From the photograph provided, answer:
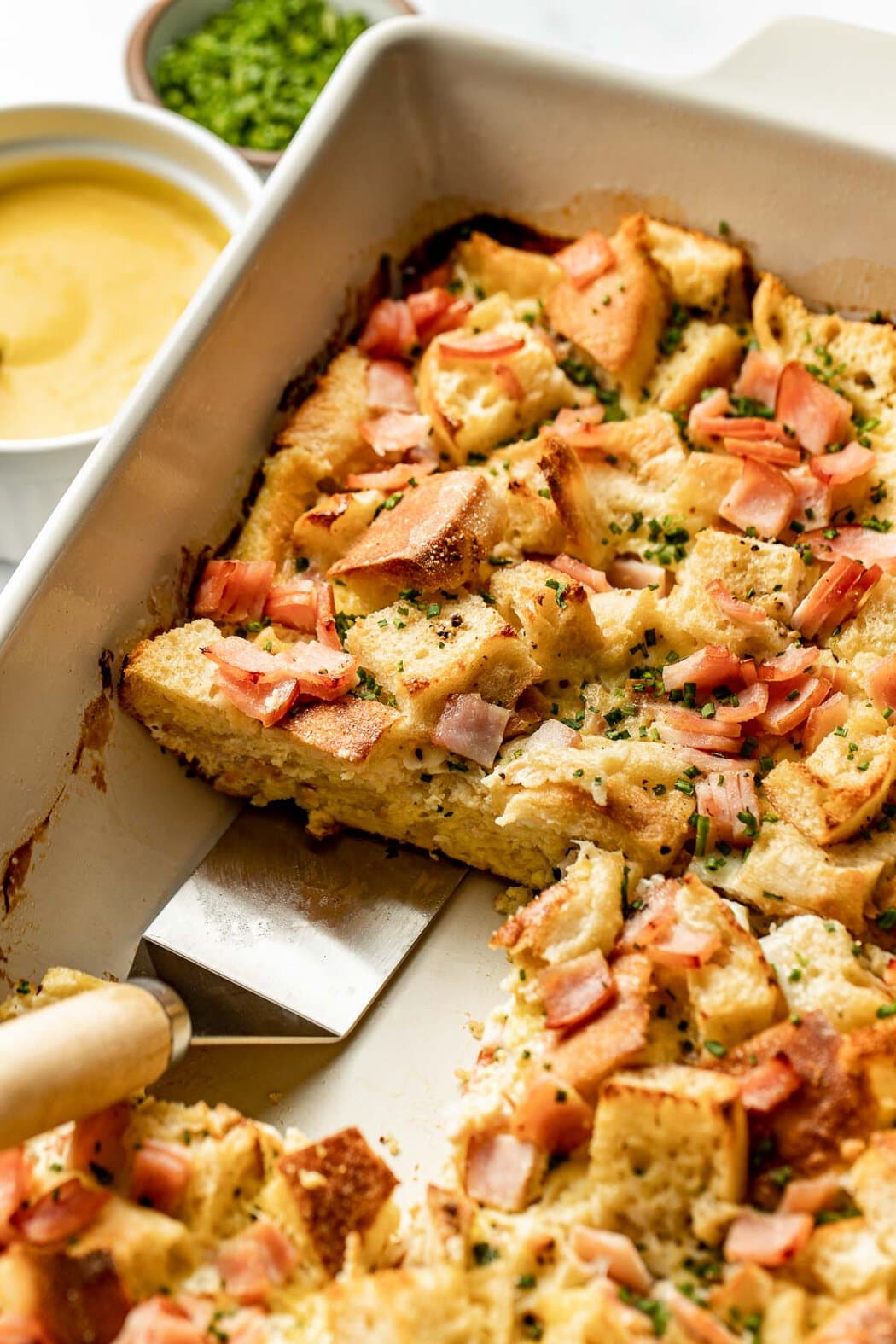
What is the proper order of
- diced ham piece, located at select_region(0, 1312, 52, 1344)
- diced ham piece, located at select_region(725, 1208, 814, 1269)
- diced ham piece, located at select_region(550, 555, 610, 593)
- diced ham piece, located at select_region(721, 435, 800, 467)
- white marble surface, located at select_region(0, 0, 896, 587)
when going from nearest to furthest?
diced ham piece, located at select_region(0, 1312, 52, 1344), diced ham piece, located at select_region(725, 1208, 814, 1269), diced ham piece, located at select_region(550, 555, 610, 593), diced ham piece, located at select_region(721, 435, 800, 467), white marble surface, located at select_region(0, 0, 896, 587)

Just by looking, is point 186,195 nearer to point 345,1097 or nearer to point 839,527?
point 839,527

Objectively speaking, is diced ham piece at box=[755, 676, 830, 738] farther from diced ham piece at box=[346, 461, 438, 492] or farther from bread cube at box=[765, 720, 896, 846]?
diced ham piece at box=[346, 461, 438, 492]

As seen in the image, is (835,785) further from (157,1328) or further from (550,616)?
(157,1328)

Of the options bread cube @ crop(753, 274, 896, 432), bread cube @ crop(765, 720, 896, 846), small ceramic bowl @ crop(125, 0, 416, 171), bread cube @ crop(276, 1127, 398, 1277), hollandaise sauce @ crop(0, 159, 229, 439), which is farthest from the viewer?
small ceramic bowl @ crop(125, 0, 416, 171)

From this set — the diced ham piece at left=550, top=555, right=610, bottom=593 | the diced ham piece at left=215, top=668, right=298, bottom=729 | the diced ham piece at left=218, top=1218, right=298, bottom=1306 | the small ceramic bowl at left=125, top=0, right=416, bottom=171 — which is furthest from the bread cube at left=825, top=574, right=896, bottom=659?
the small ceramic bowl at left=125, top=0, right=416, bottom=171

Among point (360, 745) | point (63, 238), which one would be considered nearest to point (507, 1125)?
point (360, 745)

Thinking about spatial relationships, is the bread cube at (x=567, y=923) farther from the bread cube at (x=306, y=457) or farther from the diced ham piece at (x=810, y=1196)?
the bread cube at (x=306, y=457)
